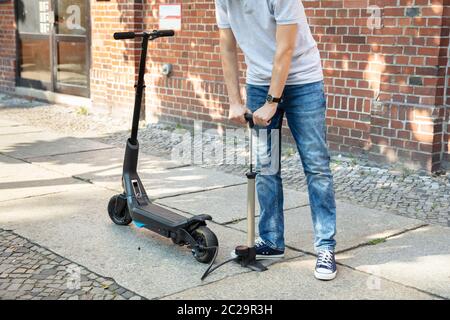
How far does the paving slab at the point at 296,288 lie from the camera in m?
3.53

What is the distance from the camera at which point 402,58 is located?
245 inches

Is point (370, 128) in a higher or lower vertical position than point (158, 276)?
higher

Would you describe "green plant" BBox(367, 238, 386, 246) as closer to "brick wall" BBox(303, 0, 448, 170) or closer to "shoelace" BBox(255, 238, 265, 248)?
"shoelace" BBox(255, 238, 265, 248)

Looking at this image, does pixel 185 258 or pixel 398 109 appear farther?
pixel 398 109

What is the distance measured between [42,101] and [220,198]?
6.69m

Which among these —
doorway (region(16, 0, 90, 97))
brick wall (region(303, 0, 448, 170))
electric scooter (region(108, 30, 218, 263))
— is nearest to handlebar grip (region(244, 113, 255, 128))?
electric scooter (region(108, 30, 218, 263))

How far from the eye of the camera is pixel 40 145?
305 inches

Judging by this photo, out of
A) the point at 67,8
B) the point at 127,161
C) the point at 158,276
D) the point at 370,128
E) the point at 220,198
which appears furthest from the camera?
the point at 67,8

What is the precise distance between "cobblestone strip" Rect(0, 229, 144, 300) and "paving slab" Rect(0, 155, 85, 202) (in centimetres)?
142

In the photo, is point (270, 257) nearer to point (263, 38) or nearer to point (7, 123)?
point (263, 38)

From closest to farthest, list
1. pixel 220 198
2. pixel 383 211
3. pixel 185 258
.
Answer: pixel 185 258 → pixel 383 211 → pixel 220 198

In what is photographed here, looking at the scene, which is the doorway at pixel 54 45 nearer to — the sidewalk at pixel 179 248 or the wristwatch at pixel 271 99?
the sidewalk at pixel 179 248
